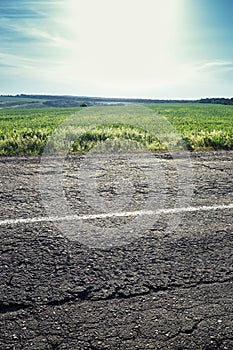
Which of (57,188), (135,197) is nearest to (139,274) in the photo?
(135,197)

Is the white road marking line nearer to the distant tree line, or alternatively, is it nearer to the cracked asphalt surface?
the cracked asphalt surface

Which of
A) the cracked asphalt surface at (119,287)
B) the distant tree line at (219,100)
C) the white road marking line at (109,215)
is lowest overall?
the cracked asphalt surface at (119,287)

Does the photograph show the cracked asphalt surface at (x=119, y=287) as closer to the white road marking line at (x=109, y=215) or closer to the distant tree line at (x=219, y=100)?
the white road marking line at (x=109, y=215)

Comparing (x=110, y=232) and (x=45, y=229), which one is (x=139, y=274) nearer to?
(x=110, y=232)

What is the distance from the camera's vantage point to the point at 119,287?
2586 mm

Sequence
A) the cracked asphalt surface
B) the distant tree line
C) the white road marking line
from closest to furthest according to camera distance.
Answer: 1. the cracked asphalt surface
2. the white road marking line
3. the distant tree line

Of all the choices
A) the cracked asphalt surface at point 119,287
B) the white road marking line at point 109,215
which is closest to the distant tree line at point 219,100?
the white road marking line at point 109,215

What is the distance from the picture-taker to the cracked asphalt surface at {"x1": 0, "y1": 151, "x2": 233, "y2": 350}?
2127 mm

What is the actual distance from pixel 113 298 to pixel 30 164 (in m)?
4.12

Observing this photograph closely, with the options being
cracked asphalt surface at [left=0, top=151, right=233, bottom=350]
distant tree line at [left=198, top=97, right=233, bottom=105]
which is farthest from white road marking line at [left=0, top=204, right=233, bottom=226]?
distant tree line at [left=198, top=97, right=233, bottom=105]

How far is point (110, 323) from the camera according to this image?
7.29ft

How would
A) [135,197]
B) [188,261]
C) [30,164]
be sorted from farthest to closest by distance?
1. [30,164]
2. [135,197]
3. [188,261]

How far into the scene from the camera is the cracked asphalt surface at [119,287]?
83.7 inches

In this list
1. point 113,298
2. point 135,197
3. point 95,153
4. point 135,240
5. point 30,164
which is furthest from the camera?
point 95,153
